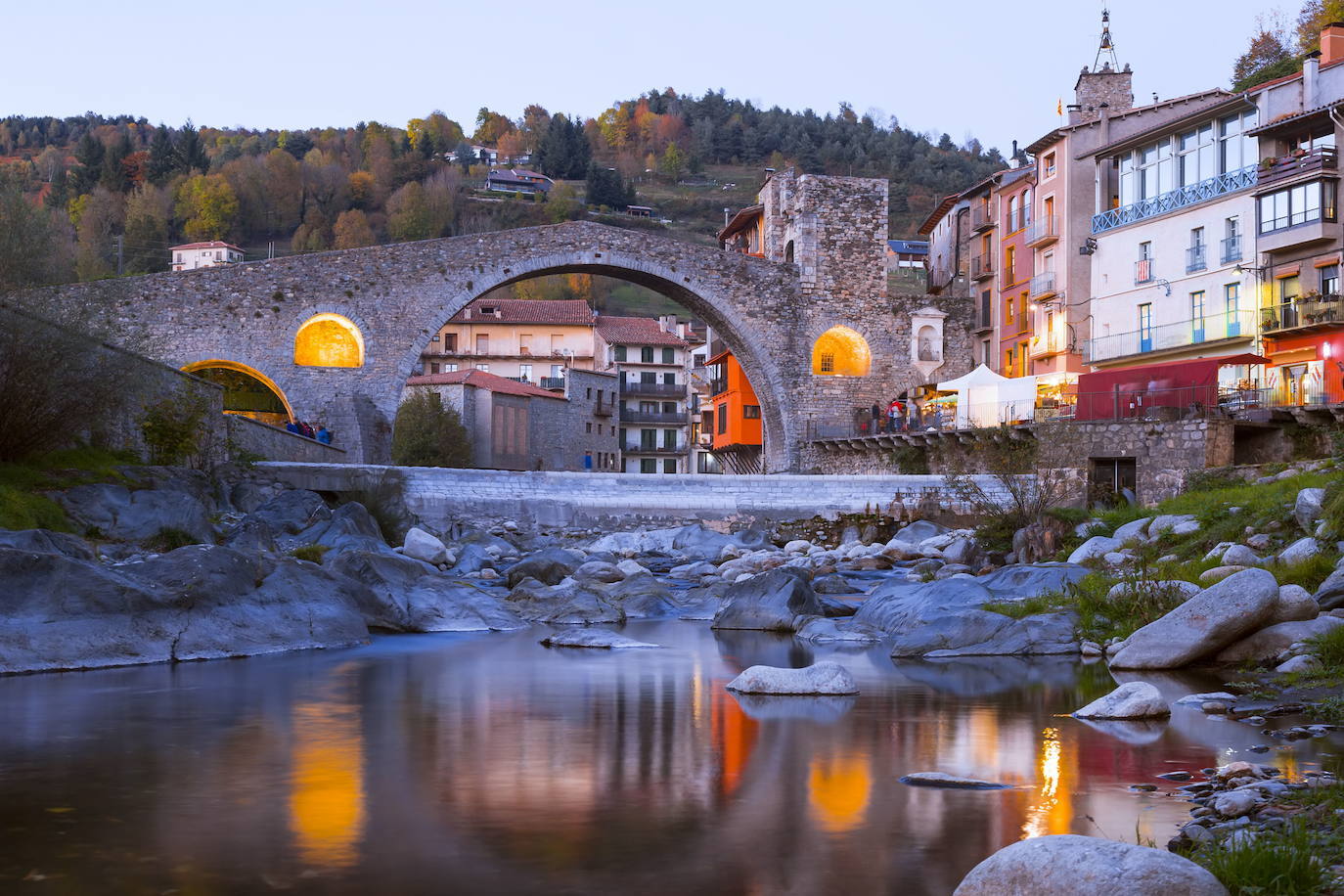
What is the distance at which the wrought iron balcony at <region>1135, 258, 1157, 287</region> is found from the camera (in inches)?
1265

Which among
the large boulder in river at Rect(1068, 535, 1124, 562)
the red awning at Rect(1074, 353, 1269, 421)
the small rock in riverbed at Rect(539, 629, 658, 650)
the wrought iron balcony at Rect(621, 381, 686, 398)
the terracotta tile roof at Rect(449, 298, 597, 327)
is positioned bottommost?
the small rock in riverbed at Rect(539, 629, 658, 650)

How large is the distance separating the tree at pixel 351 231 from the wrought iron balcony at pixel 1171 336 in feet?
178

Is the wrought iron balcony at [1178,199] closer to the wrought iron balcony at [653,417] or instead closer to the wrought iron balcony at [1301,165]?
the wrought iron balcony at [1301,165]

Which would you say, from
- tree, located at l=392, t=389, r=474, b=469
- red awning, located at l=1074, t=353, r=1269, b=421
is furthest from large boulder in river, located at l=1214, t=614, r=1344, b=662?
tree, located at l=392, t=389, r=474, b=469

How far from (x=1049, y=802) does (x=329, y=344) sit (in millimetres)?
29695

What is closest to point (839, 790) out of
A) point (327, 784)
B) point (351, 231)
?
point (327, 784)

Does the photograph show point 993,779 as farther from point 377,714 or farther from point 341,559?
point 341,559

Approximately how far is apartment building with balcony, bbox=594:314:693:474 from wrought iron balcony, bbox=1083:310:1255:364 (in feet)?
102

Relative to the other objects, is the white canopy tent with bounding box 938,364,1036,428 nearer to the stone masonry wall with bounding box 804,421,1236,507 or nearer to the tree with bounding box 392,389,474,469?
the stone masonry wall with bounding box 804,421,1236,507

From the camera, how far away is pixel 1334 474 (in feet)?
45.4

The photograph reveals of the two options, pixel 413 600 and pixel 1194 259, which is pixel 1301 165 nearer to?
pixel 1194 259

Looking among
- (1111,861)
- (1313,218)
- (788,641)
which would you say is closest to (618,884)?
(1111,861)

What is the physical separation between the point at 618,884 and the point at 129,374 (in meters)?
13.2

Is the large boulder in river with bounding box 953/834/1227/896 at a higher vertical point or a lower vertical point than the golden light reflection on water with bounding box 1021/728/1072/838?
higher
